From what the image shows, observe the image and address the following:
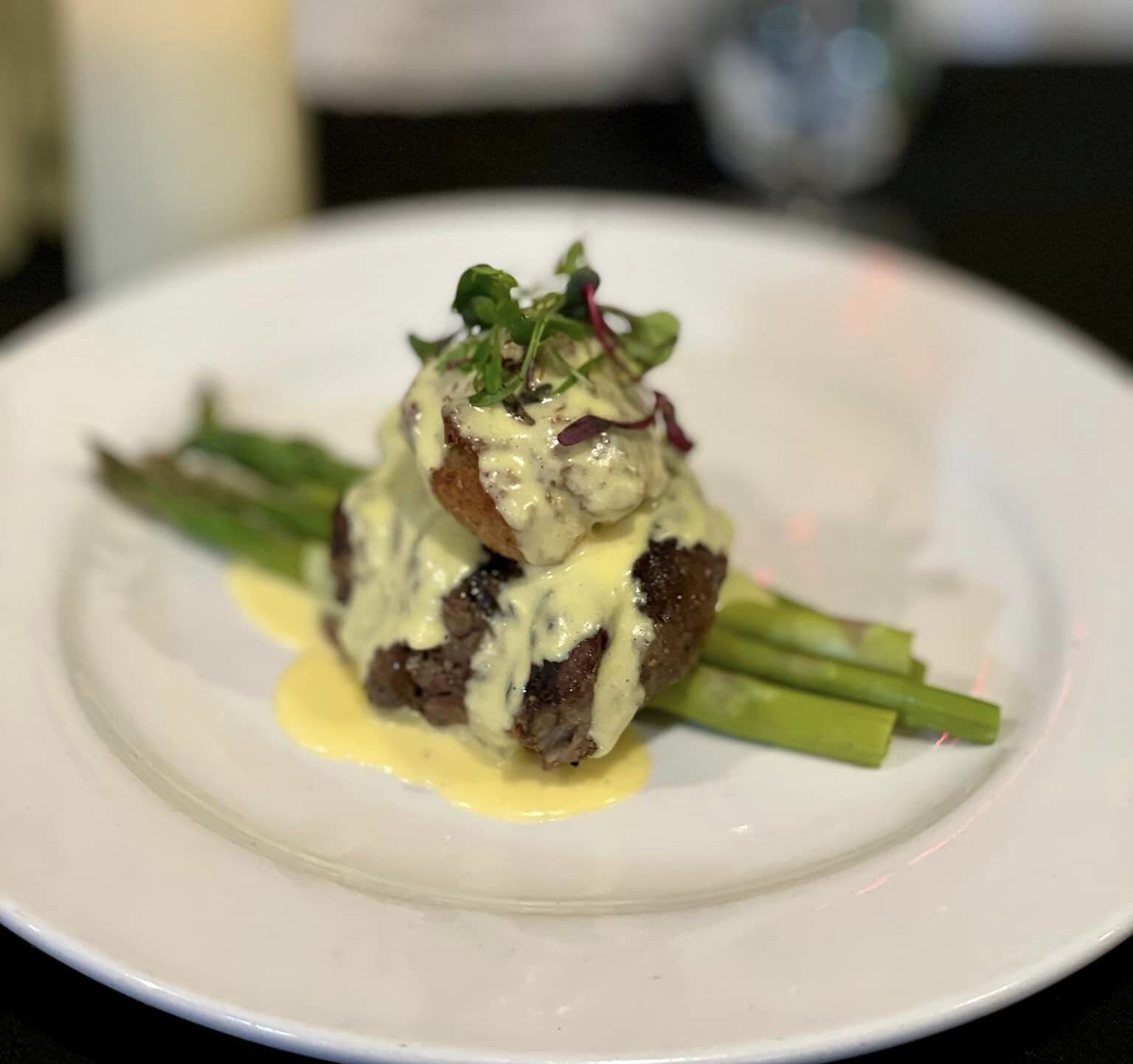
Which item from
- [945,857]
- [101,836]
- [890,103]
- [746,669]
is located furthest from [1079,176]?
[101,836]

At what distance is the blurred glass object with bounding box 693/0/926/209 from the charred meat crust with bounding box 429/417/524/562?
4149 mm

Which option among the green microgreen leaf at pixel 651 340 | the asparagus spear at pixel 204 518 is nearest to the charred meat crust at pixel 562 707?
the green microgreen leaf at pixel 651 340

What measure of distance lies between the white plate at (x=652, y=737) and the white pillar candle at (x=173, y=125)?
589mm

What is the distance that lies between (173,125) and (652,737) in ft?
11.3

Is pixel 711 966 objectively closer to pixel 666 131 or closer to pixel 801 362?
pixel 801 362

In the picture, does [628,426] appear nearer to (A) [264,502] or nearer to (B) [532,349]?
(B) [532,349]

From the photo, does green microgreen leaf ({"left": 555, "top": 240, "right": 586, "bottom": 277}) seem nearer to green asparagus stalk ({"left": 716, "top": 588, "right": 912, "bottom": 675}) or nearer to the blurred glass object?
green asparagus stalk ({"left": 716, "top": 588, "right": 912, "bottom": 675})

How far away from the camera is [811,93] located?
6391mm

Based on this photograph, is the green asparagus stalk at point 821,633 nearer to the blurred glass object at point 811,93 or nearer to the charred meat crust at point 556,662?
the charred meat crust at point 556,662

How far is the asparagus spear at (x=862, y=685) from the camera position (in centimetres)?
313

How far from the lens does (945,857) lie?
272 centimetres

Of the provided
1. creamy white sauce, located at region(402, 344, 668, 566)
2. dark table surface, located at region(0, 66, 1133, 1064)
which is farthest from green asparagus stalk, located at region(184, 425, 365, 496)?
dark table surface, located at region(0, 66, 1133, 1064)

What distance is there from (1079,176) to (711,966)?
5.39 meters

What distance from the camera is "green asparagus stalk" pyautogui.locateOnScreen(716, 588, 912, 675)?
3307mm
